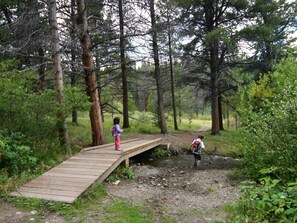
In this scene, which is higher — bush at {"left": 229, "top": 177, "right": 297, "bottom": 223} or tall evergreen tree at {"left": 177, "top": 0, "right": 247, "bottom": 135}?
tall evergreen tree at {"left": 177, "top": 0, "right": 247, "bottom": 135}

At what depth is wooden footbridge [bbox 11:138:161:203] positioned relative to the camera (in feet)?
16.4

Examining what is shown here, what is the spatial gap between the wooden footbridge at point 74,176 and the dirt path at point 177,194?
0.47 metres

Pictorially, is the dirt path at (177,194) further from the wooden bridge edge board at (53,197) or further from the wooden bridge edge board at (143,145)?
the wooden bridge edge board at (143,145)

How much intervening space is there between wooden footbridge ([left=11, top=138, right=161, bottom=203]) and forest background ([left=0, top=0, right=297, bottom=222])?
1.92 ft

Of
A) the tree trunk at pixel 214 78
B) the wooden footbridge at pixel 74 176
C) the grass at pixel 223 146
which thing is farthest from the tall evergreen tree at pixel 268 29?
the wooden footbridge at pixel 74 176

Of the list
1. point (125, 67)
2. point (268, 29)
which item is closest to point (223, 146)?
point (268, 29)

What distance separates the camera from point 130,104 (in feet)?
85.1

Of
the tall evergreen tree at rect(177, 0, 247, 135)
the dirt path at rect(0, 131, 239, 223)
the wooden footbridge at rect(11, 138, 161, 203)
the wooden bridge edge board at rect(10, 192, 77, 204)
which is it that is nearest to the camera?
the dirt path at rect(0, 131, 239, 223)

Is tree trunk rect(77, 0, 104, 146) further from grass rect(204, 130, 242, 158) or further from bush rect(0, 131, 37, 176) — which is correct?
grass rect(204, 130, 242, 158)

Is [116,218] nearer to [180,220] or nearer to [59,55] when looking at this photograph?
[180,220]

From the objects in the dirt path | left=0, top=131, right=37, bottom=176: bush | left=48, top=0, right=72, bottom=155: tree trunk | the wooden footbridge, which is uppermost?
left=48, top=0, right=72, bottom=155: tree trunk

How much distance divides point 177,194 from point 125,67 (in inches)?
440

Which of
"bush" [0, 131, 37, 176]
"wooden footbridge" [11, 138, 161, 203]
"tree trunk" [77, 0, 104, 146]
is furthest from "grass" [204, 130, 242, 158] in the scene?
"bush" [0, 131, 37, 176]

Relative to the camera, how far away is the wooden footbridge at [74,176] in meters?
5.00
